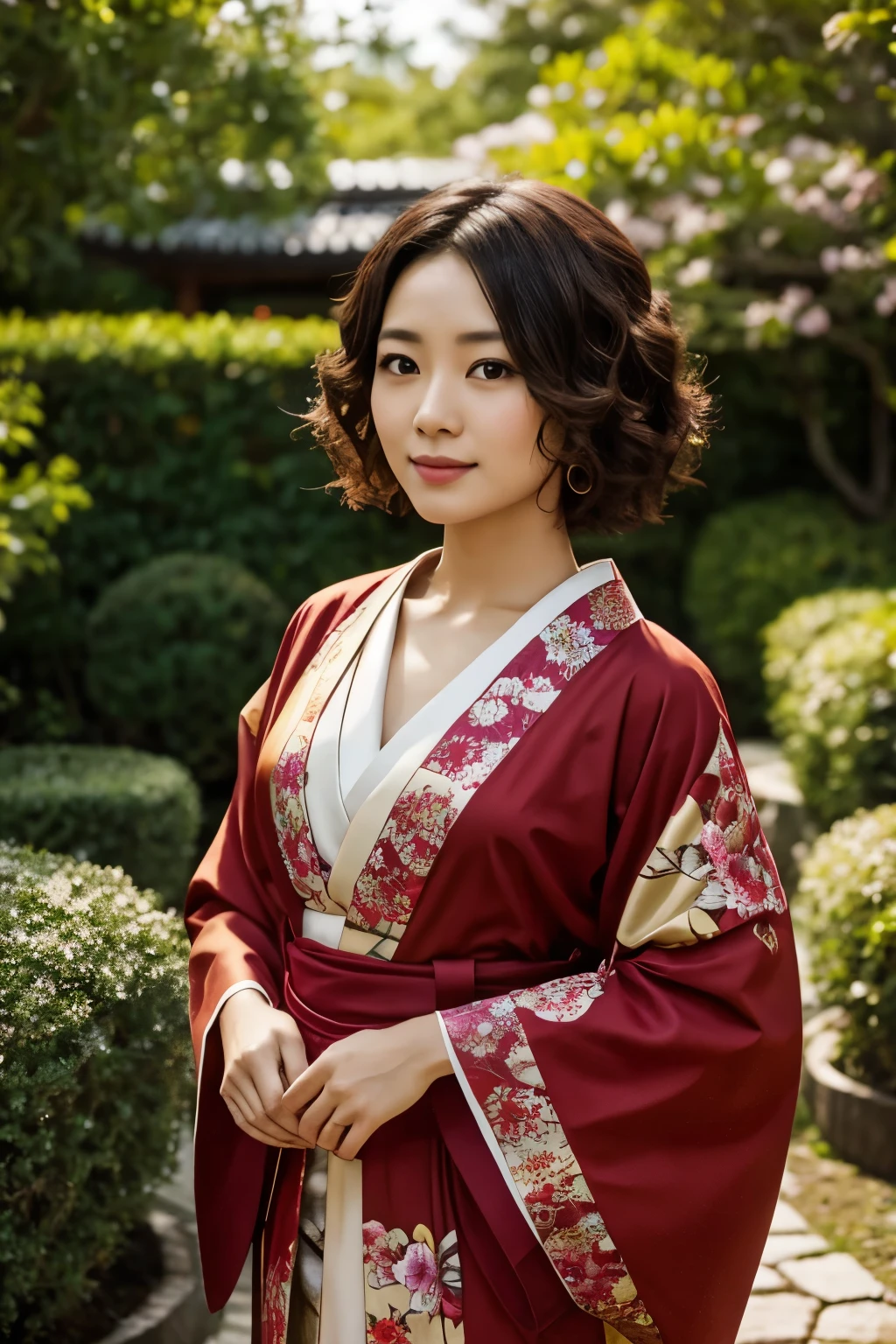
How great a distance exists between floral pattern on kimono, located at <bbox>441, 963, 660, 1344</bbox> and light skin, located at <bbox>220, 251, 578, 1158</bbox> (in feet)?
0.17

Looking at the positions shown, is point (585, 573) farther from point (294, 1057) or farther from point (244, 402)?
point (244, 402)

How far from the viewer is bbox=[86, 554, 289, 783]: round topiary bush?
24.0 ft

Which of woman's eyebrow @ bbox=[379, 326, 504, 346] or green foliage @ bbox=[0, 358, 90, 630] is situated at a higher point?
green foliage @ bbox=[0, 358, 90, 630]

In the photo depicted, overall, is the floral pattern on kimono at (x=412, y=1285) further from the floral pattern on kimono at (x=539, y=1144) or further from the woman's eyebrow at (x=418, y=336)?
the woman's eyebrow at (x=418, y=336)

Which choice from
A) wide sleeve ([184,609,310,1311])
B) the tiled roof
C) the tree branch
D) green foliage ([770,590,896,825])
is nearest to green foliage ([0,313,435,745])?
green foliage ([770,590,896,825])

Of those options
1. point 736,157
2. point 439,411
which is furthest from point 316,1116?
point 736,157

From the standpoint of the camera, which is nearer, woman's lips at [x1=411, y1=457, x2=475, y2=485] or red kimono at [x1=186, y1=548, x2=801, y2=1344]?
red kimono at [x1=186, y1=548, x2=801, y2=1344]

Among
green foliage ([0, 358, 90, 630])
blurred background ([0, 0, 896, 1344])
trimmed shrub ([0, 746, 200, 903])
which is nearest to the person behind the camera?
blurred background ([0, 0, 896, 1344])

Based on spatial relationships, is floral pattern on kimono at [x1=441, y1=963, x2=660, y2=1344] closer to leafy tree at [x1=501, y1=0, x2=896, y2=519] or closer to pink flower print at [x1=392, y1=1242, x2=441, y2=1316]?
pink flower print at [x1=392, y1=1242, x2=441, y2=1316]

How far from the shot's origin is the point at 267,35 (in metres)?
5.29

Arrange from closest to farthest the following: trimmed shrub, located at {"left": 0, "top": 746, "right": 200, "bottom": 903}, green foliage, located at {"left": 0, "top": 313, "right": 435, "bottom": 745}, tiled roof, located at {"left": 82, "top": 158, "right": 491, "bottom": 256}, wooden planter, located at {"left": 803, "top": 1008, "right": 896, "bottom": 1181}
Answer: wooden planter, located at {"left": 803, "top": 1008, "right": 896, "bottom": 1181}
trimmed shrub, located at {"left": 0, "top": 746, "right": 200, "bottom": 903}
green foliage, located at {"left": 0, "top": 313, "right": 435, "bottom": 745}
tiled roof, located at {"left": 82, "top": 158, "right": 491, "bottom": 256}

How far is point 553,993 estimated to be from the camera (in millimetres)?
1708

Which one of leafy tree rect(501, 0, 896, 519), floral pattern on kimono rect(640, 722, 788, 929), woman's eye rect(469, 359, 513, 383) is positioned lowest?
floral pattern on kimono rect(640, 722, 788, 929)

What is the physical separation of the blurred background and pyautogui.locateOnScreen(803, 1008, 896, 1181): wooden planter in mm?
11
